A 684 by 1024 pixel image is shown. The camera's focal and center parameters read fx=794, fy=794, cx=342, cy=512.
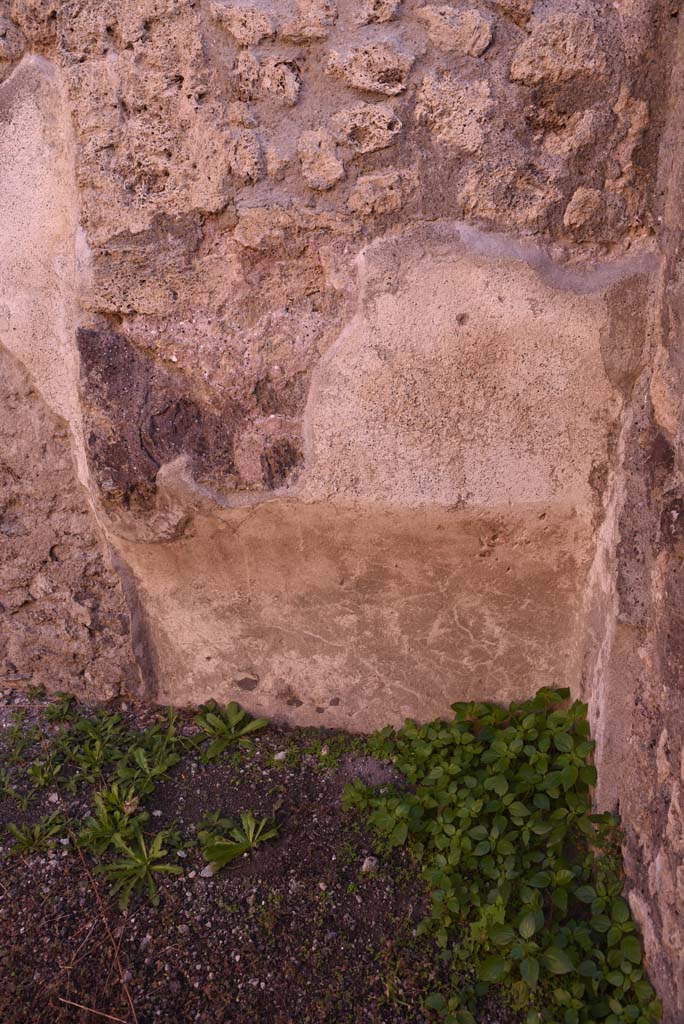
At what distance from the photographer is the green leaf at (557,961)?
4.65 feet

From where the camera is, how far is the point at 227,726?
2051 mm

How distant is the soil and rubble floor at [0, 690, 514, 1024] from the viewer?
1.49m

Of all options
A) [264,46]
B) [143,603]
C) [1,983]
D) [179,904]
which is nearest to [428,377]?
[264,46]

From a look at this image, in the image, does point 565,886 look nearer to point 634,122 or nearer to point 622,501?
point 622,501

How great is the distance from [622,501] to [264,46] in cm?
111

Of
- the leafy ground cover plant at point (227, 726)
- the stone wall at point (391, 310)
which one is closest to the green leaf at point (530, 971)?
the stone wall at point (391, 310)

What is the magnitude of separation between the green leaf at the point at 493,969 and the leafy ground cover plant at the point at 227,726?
0.80 m

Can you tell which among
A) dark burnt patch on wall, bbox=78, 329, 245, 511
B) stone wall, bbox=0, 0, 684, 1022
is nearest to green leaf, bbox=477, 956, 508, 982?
stone wall, bbox=0, 0, 684, 1022

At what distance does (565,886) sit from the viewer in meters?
1.57

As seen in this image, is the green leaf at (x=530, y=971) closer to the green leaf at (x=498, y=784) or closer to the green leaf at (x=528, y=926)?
the green leaf at (x=528, y=926)

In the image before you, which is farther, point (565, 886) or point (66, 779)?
point (66, 779)

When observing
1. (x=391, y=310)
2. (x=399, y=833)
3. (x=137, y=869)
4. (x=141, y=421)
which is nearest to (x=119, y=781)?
(x=137, y=869)

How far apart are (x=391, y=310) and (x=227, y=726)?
1142mm

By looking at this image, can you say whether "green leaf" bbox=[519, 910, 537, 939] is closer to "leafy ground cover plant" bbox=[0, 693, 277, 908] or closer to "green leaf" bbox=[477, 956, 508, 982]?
"green leaf" bbox=[477, 956, 508, 982]
